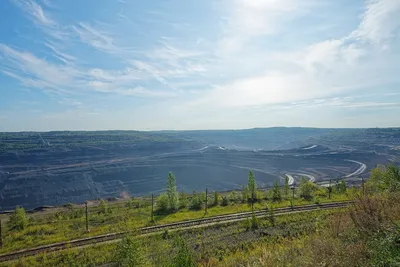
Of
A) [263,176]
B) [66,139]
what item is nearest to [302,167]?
[263,176]

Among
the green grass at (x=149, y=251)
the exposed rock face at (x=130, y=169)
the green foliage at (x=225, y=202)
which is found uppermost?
the green grass at (x=149, y=251)

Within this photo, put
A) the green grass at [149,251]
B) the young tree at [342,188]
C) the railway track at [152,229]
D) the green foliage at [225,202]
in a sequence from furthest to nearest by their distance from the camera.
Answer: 1. the young tree at [342,188]
2. the green foliage at [225,202]
3. the railway track at [152,229]
4. the green grass at [149,251]

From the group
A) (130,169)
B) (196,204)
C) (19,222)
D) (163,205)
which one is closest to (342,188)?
(196,204)

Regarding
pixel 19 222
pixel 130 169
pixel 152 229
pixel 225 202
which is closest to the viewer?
pixel 152 229

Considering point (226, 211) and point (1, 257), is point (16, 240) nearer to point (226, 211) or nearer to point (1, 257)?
point (1, 257)

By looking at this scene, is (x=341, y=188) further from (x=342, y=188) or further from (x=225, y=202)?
(x=225, y=202)

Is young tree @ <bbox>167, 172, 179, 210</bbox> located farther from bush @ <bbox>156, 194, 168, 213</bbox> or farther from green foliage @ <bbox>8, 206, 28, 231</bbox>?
green foliage @ <bbox>8, 206, 28, 231</bbox>

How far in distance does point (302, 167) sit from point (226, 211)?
9188 cm

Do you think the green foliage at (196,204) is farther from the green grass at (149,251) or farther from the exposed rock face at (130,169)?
the exposed rock face at (130,169)

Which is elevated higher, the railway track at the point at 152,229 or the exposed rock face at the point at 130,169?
the railway track at the point at 152,229

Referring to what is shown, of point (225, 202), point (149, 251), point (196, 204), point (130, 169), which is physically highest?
point (149, 251)

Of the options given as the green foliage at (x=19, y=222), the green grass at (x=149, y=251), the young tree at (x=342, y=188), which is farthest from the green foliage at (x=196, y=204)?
the young tree at (x=342, y=188)

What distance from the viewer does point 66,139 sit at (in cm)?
17350

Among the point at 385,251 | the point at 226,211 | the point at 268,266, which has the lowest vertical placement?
the point at 226,211
